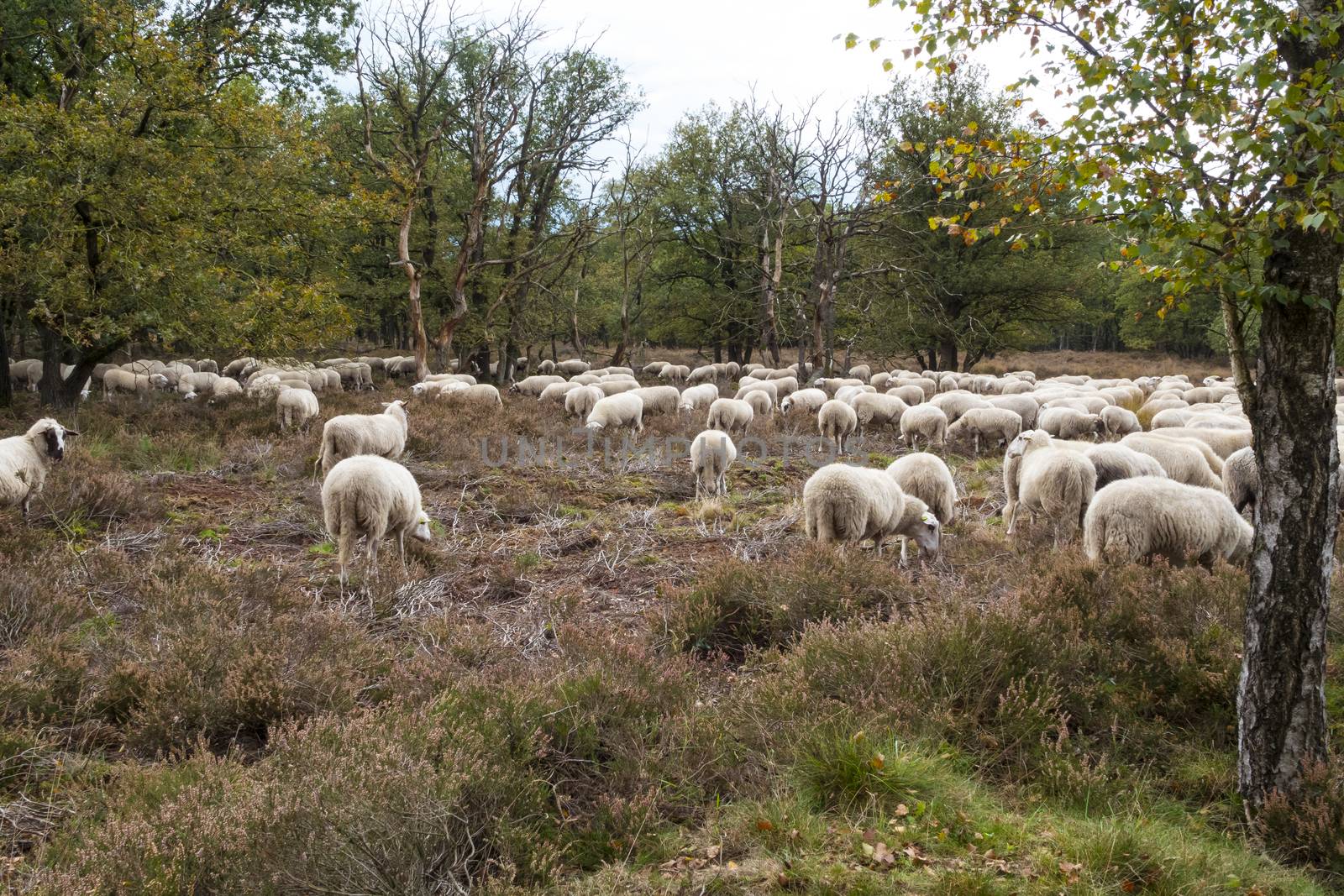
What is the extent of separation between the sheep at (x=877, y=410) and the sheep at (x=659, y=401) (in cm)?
444

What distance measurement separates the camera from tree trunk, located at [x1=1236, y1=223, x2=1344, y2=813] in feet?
9.75

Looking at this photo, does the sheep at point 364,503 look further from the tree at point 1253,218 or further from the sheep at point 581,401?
the sheep at point 581,401

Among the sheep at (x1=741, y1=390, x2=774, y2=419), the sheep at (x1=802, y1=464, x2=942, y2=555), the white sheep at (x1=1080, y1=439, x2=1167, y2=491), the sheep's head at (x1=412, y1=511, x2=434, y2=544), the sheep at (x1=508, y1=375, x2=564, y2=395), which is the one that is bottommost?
the sheep's head at (x1=412, y1=511, x2=434, y2=544)

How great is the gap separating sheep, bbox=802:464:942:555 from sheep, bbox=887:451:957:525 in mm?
825

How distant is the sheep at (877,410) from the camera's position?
16750 millimetres

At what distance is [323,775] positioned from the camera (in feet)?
9.81

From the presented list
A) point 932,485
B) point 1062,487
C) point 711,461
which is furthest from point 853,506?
point 711,461

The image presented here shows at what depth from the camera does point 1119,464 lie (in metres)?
8.09

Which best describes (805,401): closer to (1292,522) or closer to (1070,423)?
(1070,423)

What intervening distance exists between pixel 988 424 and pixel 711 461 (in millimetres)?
6614

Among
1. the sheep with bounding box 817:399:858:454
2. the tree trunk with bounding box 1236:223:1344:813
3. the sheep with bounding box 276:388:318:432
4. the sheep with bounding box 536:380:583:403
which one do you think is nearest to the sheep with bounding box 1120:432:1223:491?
the sheep with bounding box 817:399:858:454

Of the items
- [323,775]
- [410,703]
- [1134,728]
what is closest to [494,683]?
[410,703]

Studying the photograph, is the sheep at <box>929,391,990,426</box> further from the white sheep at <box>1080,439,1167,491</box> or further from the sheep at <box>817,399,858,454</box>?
the white sheep at <box>1080,439,1167,491</box>

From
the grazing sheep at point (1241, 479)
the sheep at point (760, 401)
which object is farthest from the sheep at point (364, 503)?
the sheep at point (760, 401)
